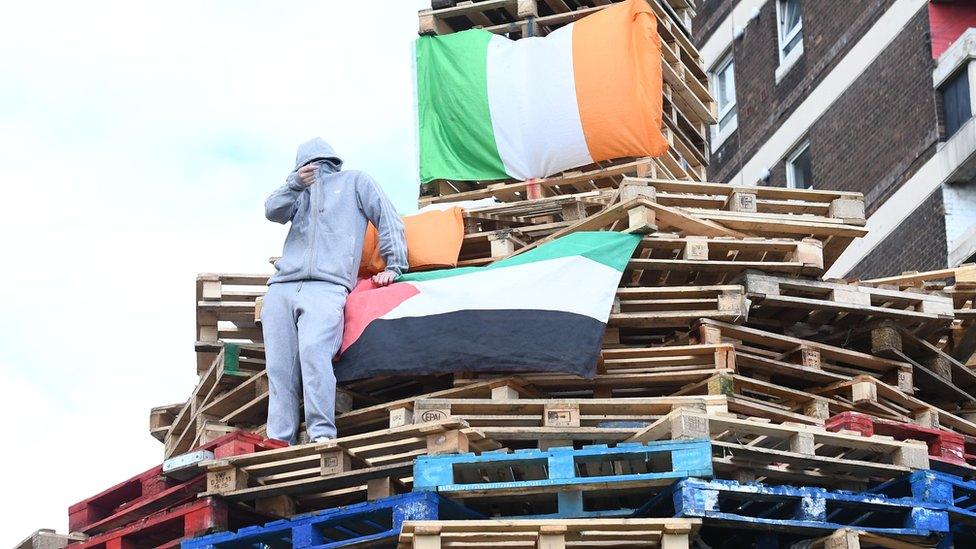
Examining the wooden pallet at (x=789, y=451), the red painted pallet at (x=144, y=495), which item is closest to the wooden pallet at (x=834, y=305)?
the wooden pallet at (x=789, y=451)

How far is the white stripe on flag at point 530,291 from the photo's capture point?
1590 cm

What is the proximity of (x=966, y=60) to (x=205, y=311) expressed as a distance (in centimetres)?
1280

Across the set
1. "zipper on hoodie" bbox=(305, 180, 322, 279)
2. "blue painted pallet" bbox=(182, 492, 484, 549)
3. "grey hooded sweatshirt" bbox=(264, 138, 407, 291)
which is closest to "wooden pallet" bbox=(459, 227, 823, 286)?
"grey hooded sweatshirt" bbox=(264, 138, 407, 291)

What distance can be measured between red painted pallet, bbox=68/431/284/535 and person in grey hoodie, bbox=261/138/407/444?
52 centimetres

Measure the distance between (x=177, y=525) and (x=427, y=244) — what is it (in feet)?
11.0

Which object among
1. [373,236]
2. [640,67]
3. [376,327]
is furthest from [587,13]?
[376,327]

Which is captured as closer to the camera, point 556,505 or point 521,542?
point 521,542

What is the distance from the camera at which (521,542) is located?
14.0 m

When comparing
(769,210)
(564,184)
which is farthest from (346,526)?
(564,184)

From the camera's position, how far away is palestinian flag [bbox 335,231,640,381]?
15.7 meters

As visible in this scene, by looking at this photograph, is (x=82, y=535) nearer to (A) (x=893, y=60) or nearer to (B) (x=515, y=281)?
(B) (x=515, y=281)

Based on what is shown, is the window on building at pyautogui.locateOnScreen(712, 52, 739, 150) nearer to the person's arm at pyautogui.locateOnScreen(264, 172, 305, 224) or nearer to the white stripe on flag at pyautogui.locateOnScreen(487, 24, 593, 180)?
the white stripe on flag at pyautogui.locateOnScreen(487, 24, 593, 180)

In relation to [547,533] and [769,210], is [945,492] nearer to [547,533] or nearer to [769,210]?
[547,533]

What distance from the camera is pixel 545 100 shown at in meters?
19.2
